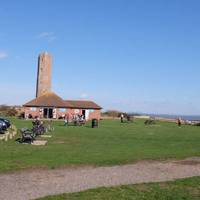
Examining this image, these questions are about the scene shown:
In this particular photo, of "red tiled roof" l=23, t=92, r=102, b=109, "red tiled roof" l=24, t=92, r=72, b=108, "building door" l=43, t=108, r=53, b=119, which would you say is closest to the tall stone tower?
"red tiled roof" l=23, t=92, r=102, b=109

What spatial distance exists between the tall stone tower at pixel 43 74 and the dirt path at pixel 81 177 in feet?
225

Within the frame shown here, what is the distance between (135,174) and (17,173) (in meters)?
4.17

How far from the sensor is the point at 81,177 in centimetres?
1522

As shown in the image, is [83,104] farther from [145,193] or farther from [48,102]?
[145,193]

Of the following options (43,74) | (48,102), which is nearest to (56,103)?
(48,102)

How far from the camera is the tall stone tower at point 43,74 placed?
284ft

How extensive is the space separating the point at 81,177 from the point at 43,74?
73.1 metres

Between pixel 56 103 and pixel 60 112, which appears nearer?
pixel 60 112

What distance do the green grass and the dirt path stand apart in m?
0.72

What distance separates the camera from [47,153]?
21750 mm

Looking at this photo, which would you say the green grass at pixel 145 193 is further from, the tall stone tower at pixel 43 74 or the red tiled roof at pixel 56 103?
the tall stone tower at pixel 43 74

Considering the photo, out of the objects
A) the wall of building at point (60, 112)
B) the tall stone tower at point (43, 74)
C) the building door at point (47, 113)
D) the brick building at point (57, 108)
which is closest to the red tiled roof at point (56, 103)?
the brick building at point (57, 108)

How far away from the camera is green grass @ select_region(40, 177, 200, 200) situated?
39.0 ft

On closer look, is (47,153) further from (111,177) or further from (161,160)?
(111,177)
